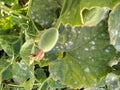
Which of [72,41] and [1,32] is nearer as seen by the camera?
[72,41]

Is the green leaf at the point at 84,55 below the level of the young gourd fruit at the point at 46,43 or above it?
below

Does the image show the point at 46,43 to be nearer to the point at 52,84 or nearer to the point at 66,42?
the point at 66,42

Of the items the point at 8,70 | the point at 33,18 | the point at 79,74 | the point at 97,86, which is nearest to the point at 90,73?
the point at 79,74

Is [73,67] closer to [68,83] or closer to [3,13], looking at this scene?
[68,83]

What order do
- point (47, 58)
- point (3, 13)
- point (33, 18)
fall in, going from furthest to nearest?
1. point (3, 13)
2. point (47, 58)
3. point (33, 18)

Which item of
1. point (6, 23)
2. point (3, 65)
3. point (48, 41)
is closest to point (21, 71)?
point (3, 65)

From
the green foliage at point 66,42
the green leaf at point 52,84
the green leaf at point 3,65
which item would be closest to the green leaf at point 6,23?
the green foliage at point 66,42

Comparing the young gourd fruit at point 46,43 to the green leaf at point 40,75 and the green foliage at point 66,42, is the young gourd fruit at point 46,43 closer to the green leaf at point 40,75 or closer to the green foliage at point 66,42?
the green foliage at point 66,42
